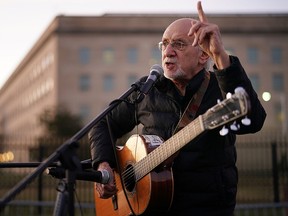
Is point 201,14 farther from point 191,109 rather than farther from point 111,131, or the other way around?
point 111,131

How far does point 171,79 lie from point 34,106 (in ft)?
259

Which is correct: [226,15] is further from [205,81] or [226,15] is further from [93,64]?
[205,81]

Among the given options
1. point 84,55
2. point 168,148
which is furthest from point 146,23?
point 168,148

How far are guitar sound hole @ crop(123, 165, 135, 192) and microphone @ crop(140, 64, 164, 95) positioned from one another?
0.65 m

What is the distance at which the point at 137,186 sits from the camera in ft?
13.4

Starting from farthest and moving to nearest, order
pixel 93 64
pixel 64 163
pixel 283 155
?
pixel 93 64
pixel 283 155
pixel 64 163

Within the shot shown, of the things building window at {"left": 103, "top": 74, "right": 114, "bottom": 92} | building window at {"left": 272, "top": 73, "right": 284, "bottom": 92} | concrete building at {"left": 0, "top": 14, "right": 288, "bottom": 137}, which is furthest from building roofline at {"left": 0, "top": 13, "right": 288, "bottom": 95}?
building window at {"left": 103, "top": 74, "right": 114, "bottom": 92}

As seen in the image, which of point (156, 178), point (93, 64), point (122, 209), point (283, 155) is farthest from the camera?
point (93, 64)

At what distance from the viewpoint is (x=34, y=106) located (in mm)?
81500

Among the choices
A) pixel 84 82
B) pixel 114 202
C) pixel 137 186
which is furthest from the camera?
pixel 84 82

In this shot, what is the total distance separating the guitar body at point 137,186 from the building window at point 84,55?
5931cm

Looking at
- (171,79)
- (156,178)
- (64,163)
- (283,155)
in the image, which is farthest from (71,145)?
(283,155)

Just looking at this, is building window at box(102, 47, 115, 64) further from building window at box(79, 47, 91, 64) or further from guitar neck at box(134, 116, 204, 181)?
guitar neck at box(134, 116, 204, 181)

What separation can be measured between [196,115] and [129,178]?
744mm
